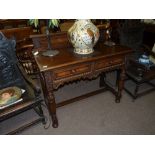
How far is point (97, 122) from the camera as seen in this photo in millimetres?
2082

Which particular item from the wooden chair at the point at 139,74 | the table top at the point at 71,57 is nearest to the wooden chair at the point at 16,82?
the table top at the point at 71,57

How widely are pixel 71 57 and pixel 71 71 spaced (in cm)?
17

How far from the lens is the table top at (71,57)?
5.16 ft

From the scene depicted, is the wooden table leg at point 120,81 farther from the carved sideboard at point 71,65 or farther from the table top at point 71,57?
the table top at point 71,57

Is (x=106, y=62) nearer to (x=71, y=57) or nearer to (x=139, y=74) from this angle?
(x=71, y=57)

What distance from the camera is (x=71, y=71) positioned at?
1.67m

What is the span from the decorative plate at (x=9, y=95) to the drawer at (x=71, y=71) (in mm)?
535

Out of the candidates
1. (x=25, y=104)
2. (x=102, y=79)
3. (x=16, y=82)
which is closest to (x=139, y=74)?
(x=102, y=79)

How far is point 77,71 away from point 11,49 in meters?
0.90
